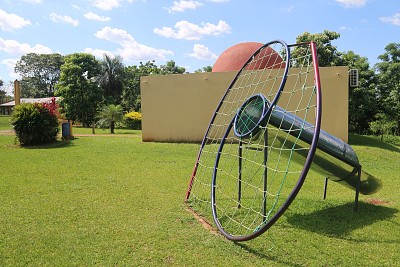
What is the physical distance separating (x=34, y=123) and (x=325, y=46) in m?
16.4

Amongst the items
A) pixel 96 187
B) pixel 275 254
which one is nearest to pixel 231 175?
pixel 96 187

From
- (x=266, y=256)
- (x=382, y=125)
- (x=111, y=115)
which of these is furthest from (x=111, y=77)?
(x=266, y=256)

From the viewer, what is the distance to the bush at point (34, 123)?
1406 cm

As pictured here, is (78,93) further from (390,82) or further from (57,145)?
(390,82)

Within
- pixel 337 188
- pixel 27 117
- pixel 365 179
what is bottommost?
pixel 337 188

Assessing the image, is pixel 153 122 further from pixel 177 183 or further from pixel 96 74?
pixel 96 74

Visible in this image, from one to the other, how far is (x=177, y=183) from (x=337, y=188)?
367 cm

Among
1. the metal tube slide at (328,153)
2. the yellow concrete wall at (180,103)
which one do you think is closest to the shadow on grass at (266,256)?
the metal tube slide at (328,153)

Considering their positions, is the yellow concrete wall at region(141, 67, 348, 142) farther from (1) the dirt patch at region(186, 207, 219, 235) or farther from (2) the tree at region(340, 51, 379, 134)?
(2) the tree at region(340, 51, 379, 134)

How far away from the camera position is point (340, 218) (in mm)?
5492

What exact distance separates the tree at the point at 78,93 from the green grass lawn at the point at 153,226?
22940 mm

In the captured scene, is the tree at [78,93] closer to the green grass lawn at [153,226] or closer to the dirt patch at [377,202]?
the green grass lawn at [153,226]

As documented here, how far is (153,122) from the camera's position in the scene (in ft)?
52.3

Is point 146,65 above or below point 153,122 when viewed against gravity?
above
